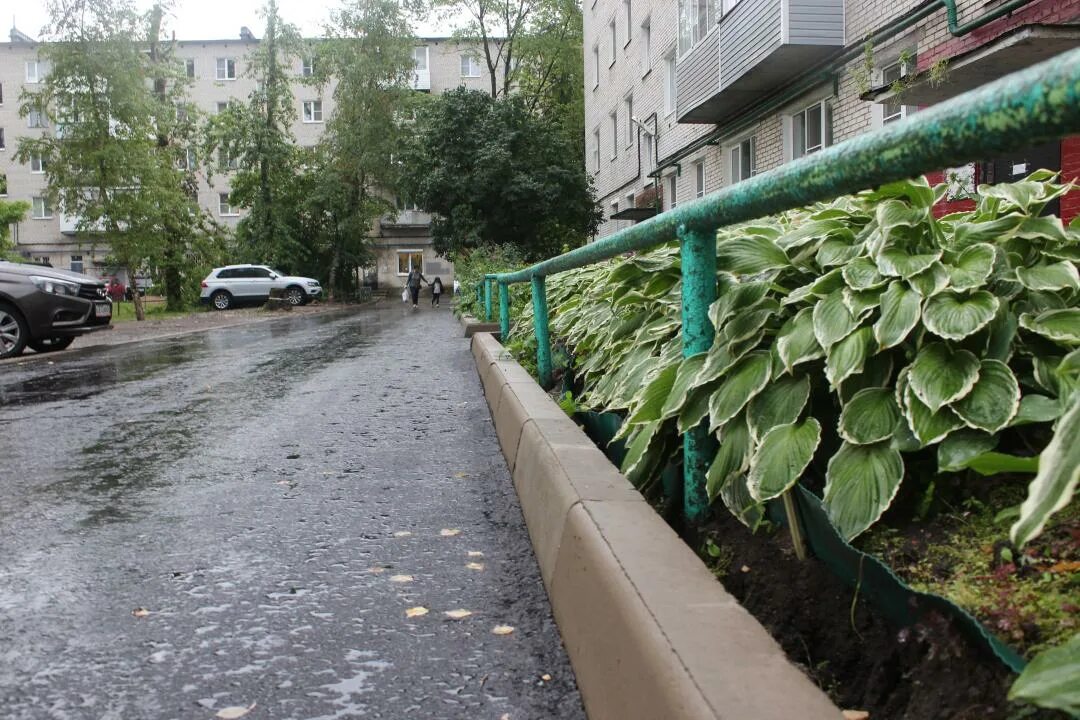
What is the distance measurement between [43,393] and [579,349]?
533cm

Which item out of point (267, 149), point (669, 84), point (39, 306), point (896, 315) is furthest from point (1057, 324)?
point (267, 149)

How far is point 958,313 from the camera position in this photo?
2084 millimetres

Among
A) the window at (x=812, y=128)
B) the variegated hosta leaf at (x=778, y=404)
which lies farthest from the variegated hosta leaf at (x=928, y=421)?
the window at (x=812, y=128)

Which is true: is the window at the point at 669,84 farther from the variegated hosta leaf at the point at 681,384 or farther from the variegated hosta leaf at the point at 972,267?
the variegated hosta leaf at the point at 972,267

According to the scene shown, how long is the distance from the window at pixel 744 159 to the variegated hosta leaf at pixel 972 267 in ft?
53.4

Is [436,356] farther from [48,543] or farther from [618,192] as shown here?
[618,192]

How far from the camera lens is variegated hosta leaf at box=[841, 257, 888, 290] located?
225 cm

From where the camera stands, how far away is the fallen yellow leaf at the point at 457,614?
2561 mm

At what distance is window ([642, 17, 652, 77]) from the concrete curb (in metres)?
24.8

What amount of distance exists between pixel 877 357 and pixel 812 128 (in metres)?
14.8

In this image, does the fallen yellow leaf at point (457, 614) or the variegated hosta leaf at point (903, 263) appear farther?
the fallen yellow leaf at point (457, 614)

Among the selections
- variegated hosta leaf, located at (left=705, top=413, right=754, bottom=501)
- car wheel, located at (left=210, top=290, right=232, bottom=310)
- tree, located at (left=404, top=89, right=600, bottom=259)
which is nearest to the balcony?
variegated hosta leaf, located at (left=705, top=413, right=754, bottom=501)

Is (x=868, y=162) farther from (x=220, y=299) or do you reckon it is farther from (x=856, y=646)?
(x=220, y=299)

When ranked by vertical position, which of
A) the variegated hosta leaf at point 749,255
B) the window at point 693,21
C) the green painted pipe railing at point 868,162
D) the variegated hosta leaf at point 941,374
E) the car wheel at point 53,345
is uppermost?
the window at point 693,21
